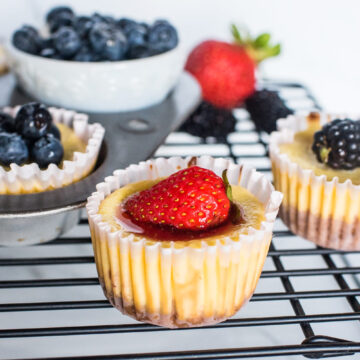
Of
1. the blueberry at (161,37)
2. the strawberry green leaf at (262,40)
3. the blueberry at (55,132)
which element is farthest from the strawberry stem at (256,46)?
the blueberry at (55,132)

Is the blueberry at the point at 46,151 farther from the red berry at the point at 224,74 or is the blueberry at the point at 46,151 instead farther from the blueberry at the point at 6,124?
the red berry at the point at 224,74

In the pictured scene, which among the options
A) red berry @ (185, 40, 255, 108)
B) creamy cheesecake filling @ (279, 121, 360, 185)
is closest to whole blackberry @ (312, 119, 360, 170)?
creamy cheesecake filling @ (279, 121, 360, 185)

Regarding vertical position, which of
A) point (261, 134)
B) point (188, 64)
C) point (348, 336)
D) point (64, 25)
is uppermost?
point (64, 25)

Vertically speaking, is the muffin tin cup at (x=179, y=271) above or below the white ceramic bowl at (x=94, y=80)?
below

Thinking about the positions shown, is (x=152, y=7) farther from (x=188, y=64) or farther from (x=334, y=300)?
(x=334, y=300)

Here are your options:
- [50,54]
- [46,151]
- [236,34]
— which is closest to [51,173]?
[46,151]

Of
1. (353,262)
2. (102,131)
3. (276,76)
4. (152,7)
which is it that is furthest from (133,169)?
(276,76)
